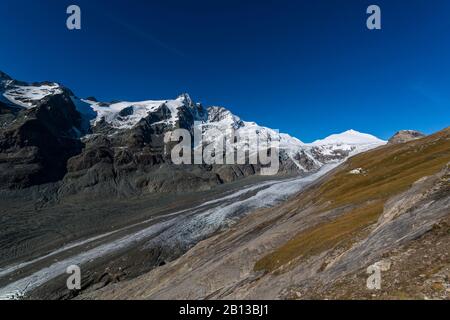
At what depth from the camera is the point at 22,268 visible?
163m

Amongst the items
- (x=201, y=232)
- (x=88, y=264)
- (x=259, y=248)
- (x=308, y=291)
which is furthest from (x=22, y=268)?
(x=308, y=291)

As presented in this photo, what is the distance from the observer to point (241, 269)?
59094mm

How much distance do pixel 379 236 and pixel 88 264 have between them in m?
142
